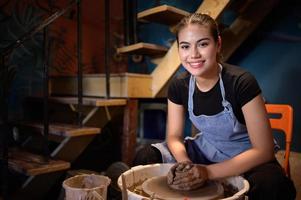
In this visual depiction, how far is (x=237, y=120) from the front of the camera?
1.28 m

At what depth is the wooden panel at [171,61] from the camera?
1.91 meters

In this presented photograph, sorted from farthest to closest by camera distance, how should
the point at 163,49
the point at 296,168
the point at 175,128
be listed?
the point at 163,49 < the point at 296,168 < the point at 175,128

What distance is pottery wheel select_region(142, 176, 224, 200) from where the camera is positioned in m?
Result: 0.92

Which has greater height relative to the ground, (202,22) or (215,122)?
(202,22)

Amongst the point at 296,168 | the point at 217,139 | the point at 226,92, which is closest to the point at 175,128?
the point at 217,139

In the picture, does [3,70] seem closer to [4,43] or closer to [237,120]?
[4,43]

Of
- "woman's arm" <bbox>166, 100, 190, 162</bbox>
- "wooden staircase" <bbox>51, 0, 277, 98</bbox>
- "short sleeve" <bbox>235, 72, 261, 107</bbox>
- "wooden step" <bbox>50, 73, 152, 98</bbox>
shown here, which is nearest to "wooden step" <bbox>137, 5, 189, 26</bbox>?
"wooden staircase" <bbox>51, 0, 277, 98</bbox>

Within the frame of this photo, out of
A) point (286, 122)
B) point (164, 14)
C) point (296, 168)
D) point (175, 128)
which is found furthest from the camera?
point (296, 168)

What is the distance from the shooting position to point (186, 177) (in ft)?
3.26

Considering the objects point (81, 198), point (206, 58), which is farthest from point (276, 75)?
point (81, 198)

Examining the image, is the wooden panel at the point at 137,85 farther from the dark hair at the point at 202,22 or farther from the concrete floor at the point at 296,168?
the concrete floor at the point at 296,168

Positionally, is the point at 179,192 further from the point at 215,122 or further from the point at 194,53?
the point at 194,53

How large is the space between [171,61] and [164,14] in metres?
0.33

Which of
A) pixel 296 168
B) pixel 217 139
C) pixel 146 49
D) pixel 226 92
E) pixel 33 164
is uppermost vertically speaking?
pixel 146 49
